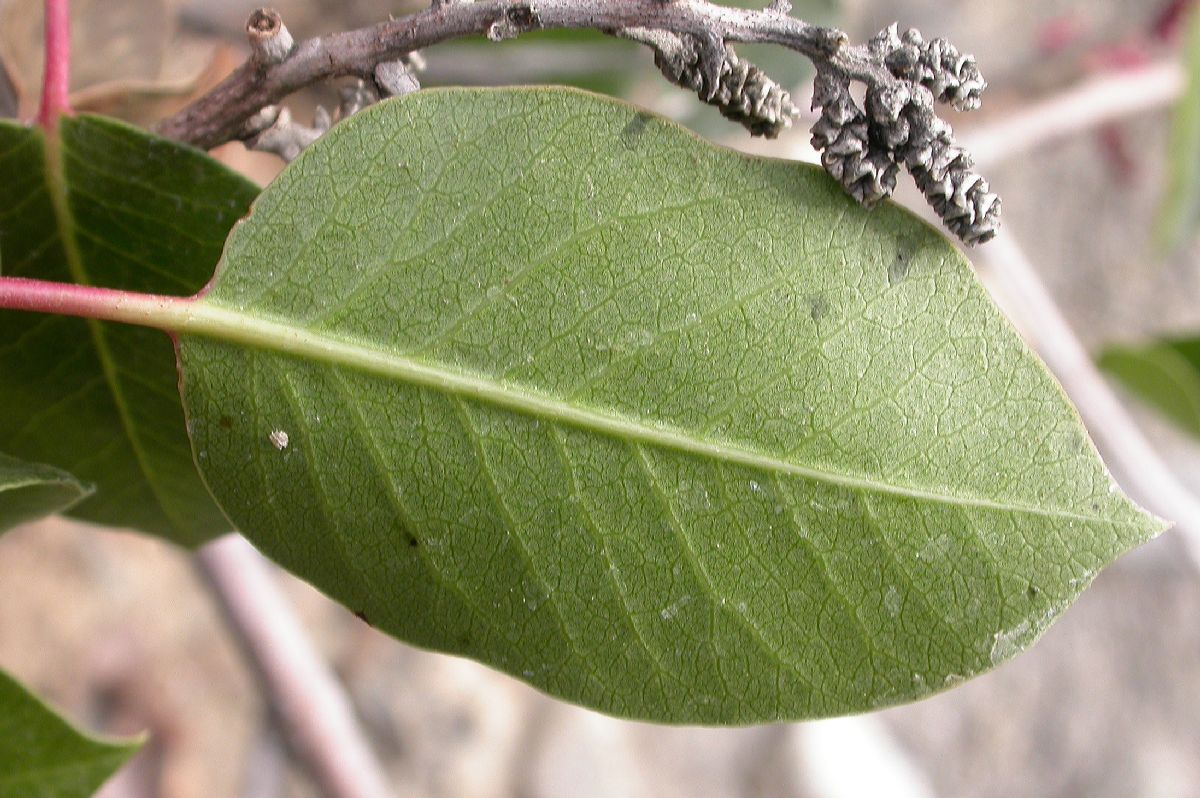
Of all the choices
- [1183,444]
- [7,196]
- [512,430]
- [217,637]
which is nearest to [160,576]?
[217,637]

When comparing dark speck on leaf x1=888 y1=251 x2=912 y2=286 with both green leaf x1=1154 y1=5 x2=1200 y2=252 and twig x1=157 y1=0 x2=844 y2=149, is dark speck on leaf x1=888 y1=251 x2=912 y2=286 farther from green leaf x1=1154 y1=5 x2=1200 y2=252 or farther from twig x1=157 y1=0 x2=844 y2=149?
green leaf x1=1154 y1=5 x2=1200 y2=252

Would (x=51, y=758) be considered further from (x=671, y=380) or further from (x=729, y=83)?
(x=729, y=83)

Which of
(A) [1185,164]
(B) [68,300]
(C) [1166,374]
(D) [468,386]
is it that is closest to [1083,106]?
(A) [1185,164]

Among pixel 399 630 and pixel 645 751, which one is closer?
pixel 399 630

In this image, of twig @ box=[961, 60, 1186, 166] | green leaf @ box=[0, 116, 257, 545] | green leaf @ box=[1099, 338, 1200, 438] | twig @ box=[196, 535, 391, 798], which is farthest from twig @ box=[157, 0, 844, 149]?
twig @ box=[961, 60, 1186, 166]

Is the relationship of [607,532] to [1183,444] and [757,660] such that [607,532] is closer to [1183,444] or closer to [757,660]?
[757,660]

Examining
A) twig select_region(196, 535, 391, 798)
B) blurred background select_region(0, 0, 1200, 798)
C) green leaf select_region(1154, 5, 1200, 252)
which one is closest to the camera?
twig select_region(196, 535, 391, 798)
